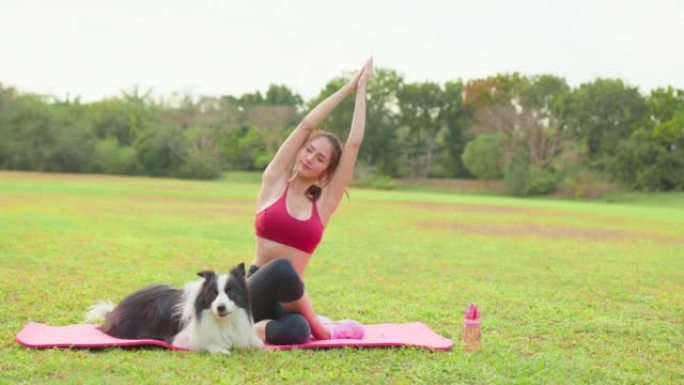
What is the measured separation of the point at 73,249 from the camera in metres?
12.8

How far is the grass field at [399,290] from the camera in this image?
5012mm

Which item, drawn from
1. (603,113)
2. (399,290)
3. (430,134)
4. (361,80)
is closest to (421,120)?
(430,134)

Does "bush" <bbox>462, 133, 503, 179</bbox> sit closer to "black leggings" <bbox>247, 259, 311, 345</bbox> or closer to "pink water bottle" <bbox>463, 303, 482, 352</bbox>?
"pink water bottle" <bbox>463, 303, 482, 352</bbox>

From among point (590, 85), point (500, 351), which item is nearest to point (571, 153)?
point (590, 85)

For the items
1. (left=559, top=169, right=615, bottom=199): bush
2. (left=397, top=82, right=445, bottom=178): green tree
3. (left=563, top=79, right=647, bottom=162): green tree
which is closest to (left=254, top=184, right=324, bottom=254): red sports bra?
(left=559, top=169, right=615, bottom=199): bush

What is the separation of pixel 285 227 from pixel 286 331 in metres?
0.74

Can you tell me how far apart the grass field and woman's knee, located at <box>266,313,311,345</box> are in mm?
177

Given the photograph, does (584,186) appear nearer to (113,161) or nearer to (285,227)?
(113,161)

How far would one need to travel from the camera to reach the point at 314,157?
5.72 meters

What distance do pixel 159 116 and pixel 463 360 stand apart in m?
70.2

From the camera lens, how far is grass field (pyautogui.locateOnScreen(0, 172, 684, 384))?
16.4ft

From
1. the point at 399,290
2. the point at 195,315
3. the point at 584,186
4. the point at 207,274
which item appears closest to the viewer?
the point at 207,274

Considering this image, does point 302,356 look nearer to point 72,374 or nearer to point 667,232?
point 72,374

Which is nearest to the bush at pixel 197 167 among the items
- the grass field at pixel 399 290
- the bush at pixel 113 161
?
the bush at pixel 113 161
